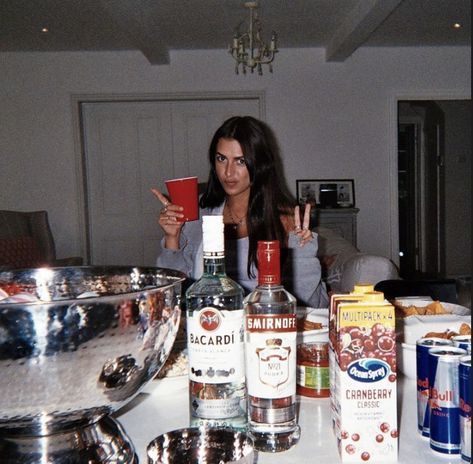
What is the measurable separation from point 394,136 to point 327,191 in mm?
821

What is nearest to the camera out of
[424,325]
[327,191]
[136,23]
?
[424,325]

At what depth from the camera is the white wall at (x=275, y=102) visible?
5.02 m

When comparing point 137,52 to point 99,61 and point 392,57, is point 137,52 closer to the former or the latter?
point 99,61

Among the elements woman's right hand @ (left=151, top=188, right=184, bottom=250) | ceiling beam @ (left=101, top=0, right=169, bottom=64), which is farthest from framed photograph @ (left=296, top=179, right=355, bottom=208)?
woman's right hand @ (left=151, top=188, right=184, bottom=250)

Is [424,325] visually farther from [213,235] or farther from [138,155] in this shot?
[138,155]

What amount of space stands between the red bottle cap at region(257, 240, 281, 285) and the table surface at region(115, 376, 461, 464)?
192 millimetres

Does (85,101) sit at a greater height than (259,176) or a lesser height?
greater

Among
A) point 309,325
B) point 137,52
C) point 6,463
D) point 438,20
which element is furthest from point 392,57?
point 6,463

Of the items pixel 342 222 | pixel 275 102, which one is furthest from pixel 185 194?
pixel 275 102

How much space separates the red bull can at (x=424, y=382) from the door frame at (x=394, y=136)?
463 cm

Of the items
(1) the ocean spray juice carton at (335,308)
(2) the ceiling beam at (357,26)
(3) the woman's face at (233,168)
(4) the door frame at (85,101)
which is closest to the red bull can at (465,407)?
(1) the ocean spray juice carton at (335,308)

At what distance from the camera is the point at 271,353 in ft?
2.01

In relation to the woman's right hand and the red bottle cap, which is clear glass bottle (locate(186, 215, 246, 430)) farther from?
the woman's right hand

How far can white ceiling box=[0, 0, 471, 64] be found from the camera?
3.68 metres
